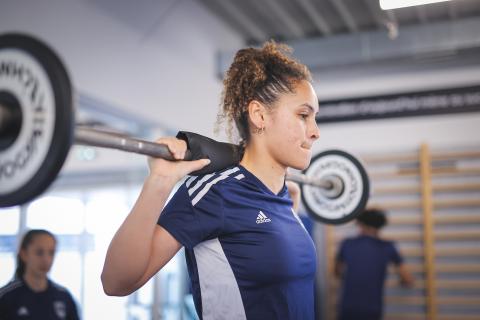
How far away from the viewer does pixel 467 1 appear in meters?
4.82

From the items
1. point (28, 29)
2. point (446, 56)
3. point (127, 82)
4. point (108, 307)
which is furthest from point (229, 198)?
point (108, 307)

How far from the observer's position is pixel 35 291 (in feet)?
10.7

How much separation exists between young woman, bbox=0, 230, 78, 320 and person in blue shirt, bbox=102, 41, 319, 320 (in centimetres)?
202

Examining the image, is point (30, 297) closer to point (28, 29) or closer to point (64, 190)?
point (28, 29)

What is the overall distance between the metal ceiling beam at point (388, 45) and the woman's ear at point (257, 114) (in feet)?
12.4

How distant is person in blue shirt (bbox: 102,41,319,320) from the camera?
1.32 metres

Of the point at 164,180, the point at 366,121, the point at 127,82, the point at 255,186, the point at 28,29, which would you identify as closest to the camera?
the point at 164,180

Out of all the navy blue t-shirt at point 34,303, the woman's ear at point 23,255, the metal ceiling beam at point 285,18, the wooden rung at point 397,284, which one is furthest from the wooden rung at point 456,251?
the woman's ear at point 23,255

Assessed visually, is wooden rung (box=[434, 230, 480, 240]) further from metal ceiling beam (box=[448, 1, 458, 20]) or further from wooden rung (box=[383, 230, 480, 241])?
metal ceiling beam (box=[448, 1, 458, 20])

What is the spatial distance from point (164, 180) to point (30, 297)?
2.33 metres

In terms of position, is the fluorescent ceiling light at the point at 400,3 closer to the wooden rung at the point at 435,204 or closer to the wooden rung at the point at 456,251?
the wooden rung at the point at 435,204

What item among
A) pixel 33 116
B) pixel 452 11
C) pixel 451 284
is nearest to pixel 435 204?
pixel 451 284

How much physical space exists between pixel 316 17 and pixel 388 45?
2.49ft

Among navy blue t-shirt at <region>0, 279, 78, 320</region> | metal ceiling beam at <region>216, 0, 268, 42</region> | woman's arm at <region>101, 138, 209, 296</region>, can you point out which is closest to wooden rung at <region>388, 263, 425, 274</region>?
metal ceiling beam at <region>216, 0, 268, 42</region>
